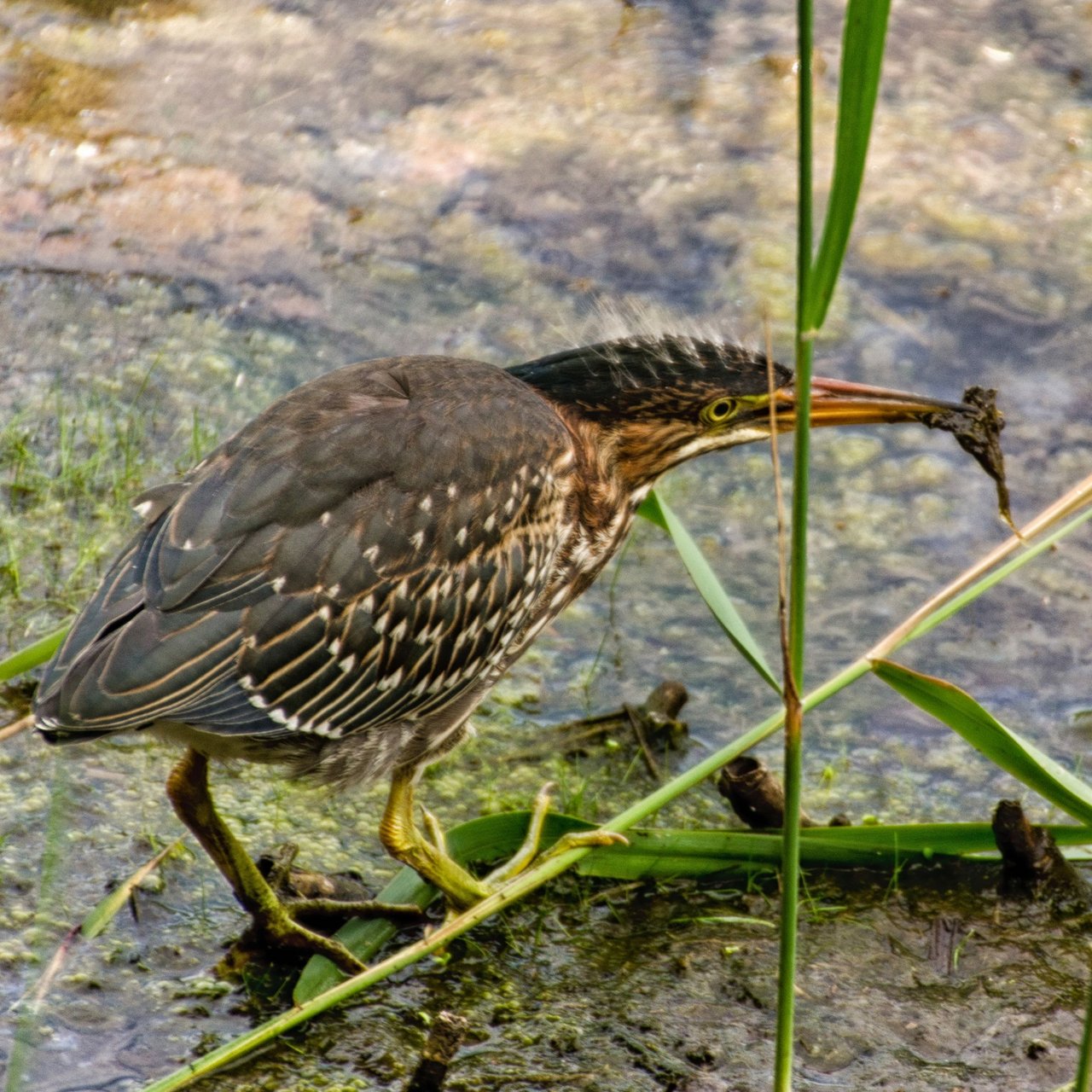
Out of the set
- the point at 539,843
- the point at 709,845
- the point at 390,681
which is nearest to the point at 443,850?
the point at 539,843

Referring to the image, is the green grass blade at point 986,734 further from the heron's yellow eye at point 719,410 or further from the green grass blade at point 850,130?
the heron's yellow eye at point 719,410

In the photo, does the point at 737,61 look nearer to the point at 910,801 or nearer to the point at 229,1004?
the point at 910,801

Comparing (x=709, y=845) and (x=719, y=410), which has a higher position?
(x=719, y=410)

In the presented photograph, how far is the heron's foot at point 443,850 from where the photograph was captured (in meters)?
3.87

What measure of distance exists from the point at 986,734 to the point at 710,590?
71 centimetres

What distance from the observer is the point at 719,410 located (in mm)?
4379

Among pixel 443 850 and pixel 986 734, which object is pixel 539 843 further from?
pixel 986 734

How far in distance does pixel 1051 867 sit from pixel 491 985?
1431mm

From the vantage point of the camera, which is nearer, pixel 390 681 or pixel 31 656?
pixel 31 656

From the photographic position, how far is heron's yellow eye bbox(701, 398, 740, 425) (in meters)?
4.34

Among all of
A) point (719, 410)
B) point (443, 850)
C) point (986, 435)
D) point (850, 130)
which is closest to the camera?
point (850, 130)

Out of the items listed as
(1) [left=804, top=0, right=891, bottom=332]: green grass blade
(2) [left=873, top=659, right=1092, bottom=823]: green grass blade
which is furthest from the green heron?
(1) [left=804, top=0, right=891, bottom=332]: green grass blade

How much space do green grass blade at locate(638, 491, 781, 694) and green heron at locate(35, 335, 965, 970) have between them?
189 millimetres

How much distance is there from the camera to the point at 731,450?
19.4 ft
